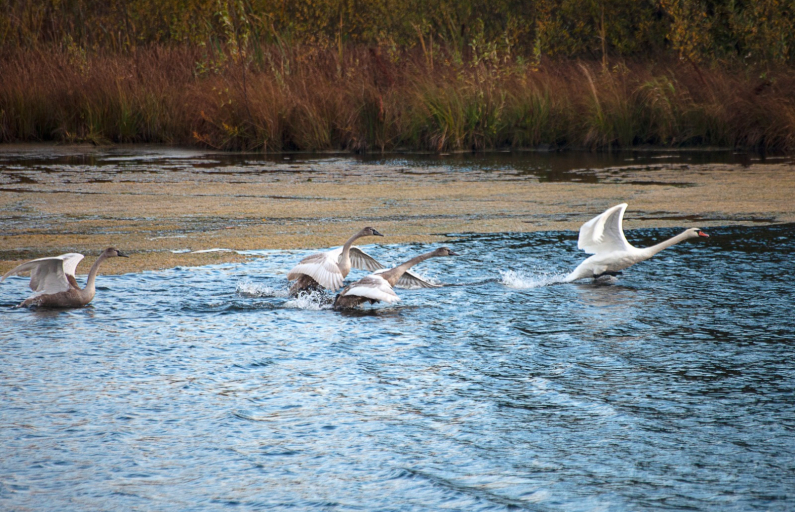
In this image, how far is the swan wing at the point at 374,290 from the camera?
502 cm

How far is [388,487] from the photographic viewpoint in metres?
2.87

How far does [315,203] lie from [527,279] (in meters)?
3.55

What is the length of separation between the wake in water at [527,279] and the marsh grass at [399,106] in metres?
8.63

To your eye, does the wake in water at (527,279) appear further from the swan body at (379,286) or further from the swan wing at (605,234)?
the swan body at (379,286)

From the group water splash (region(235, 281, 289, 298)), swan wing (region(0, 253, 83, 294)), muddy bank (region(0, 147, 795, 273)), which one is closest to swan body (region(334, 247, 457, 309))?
water splash (region(235, 281, 289, 298))

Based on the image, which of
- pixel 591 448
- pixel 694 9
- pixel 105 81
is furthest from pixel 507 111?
pixel 591 448

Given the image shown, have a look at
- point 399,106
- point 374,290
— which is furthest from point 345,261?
point 399,106

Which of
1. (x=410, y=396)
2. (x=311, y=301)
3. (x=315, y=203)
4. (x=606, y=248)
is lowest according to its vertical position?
(x=410, y=396)

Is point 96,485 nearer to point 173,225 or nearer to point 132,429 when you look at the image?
point 132,429

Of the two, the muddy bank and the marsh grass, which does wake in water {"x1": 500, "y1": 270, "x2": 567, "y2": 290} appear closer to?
the muddy bank

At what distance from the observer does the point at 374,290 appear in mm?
5066

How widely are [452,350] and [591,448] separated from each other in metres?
1.33

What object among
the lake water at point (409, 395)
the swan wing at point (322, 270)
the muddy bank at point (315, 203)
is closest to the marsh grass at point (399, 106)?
the muddy bank at point (315, 203)

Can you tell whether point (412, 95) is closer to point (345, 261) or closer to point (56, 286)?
point (345, 261)
